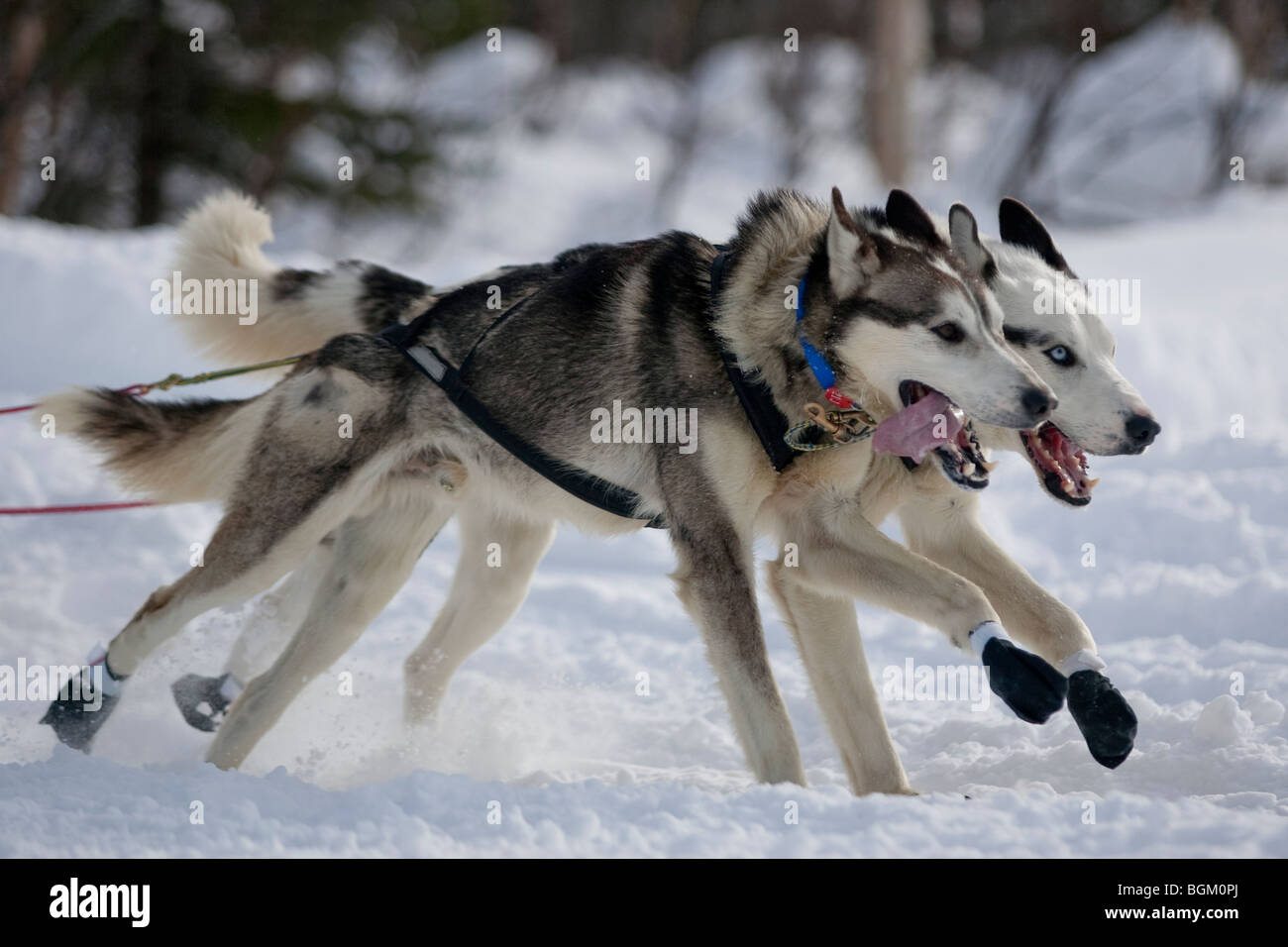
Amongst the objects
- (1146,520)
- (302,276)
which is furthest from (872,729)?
(1146,520)

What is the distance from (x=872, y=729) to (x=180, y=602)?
210 cm

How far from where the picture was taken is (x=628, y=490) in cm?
404

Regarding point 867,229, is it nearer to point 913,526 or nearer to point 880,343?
point 880,343

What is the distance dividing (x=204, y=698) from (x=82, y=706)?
50cm

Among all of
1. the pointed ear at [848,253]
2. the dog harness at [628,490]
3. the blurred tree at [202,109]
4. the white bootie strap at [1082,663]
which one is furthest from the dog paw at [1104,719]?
the blurred tree at [202,109]

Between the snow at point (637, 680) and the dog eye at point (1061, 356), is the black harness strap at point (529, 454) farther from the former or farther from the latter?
the dog eye at point (1061, 356)

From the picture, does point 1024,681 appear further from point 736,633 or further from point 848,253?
point 848,253

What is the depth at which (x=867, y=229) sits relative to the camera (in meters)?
3.81

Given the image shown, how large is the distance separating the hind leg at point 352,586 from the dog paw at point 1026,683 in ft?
6.04

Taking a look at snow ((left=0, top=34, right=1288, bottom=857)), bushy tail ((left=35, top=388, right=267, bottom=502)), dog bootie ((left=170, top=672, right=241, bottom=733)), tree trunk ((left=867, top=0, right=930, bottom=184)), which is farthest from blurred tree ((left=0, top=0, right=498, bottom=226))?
dog bootie ((left=170, top=672, right=241, bottom=733))

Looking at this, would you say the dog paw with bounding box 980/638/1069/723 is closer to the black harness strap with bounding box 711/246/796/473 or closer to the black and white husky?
the black and white husky

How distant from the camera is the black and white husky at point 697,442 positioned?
366 centimetres

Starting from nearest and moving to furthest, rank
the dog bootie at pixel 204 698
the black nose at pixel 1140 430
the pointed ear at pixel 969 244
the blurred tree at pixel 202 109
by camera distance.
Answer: the black nose at pixel 1140 430 → the pointed ear at pixel 969 244 → the dog bootie at pixel 204 698 → the blurred tree at pixel 202 109
